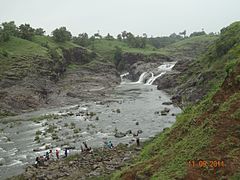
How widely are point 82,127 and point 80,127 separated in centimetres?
35

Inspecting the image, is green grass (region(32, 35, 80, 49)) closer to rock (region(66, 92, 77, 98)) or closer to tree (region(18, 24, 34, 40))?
tree (region(18, 24, 34, 40))

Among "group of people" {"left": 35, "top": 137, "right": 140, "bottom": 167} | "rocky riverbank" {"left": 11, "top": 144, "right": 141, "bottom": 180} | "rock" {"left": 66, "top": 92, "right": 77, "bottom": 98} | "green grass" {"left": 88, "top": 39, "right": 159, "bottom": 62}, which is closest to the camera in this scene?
"rocky riverbank" {"left": 11, "top": 144, "right": 141, "bottom": 180}

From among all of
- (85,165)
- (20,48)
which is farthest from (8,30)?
(85,165)

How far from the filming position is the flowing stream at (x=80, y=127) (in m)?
43.9

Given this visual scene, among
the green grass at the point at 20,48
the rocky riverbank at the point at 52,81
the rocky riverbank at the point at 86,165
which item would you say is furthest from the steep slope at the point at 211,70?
the green grass at the point at 20,48

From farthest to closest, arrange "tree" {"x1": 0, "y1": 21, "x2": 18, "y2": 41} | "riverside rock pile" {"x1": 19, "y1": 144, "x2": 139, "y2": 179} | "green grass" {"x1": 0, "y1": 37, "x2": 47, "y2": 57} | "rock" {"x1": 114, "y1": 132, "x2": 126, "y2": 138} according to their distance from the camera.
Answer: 1. "tree" {"x1": 0, "y1": 21, "x2": 18, "y2": 41}
2. "green grass" {"x1": 0, "y1": 37, "x2": 47, "y2": 57}
3. "rock" {"x1": 114, "y1": 132, "x2": 126, "y2": 138}
4. "riverside rock pile" {"x1": 19, "y1": 144, "x2": 139, "y2": 179}

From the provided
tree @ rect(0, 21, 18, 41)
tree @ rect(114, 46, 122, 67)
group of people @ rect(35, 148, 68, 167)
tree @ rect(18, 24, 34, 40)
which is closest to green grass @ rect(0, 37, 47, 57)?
tree @ rect(0, 21, 18, 41)

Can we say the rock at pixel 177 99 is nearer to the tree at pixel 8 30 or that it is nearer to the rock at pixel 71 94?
the rock at pixel 71 94

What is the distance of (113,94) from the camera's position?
91188mm

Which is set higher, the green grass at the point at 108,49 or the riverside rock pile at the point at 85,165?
the green grass at the point at 108,49

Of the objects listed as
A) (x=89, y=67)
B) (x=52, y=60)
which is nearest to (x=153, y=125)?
(x=52, y=60)

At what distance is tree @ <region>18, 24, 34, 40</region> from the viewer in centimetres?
12462

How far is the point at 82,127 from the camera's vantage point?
55.2 meters

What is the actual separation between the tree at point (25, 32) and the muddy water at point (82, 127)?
5699 cm
